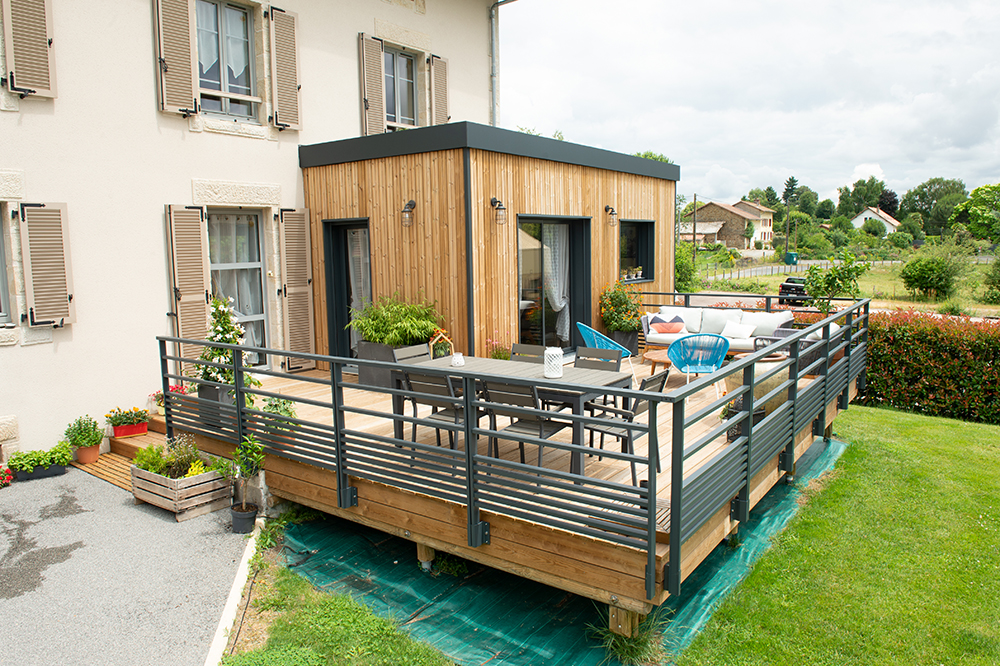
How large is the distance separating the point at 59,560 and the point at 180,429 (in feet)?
6.16

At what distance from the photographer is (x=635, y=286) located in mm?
10781

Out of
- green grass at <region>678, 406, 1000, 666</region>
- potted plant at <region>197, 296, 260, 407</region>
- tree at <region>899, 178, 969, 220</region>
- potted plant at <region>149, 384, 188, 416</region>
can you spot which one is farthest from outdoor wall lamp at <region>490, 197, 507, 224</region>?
tree at <region>899, 178, 969, 220</region>

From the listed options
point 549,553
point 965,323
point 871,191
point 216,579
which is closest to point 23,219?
point 216,579

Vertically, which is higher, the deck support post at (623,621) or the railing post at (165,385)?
the railing post at (165,385)

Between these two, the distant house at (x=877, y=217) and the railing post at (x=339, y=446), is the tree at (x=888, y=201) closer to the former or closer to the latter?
the distant house at (x=877, y=217)

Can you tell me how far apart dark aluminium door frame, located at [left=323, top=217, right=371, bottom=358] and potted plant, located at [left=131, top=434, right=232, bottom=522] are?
3028 mm

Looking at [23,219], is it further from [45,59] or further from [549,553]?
[549,553]

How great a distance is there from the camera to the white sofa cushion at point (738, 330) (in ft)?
29.6

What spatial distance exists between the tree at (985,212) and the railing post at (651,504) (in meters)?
56.1

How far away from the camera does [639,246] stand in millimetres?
11195

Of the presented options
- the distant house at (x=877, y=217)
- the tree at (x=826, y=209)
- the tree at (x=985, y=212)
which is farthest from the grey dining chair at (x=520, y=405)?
the tree at (x=826, y=209)

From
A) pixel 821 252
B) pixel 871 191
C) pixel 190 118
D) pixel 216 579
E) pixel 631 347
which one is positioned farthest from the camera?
pixel 871 191

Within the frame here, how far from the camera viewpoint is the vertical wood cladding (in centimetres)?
710

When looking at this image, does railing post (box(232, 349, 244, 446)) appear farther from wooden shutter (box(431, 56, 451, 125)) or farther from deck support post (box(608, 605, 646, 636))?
wooden shutter (box(431, 56, 451, 125))
